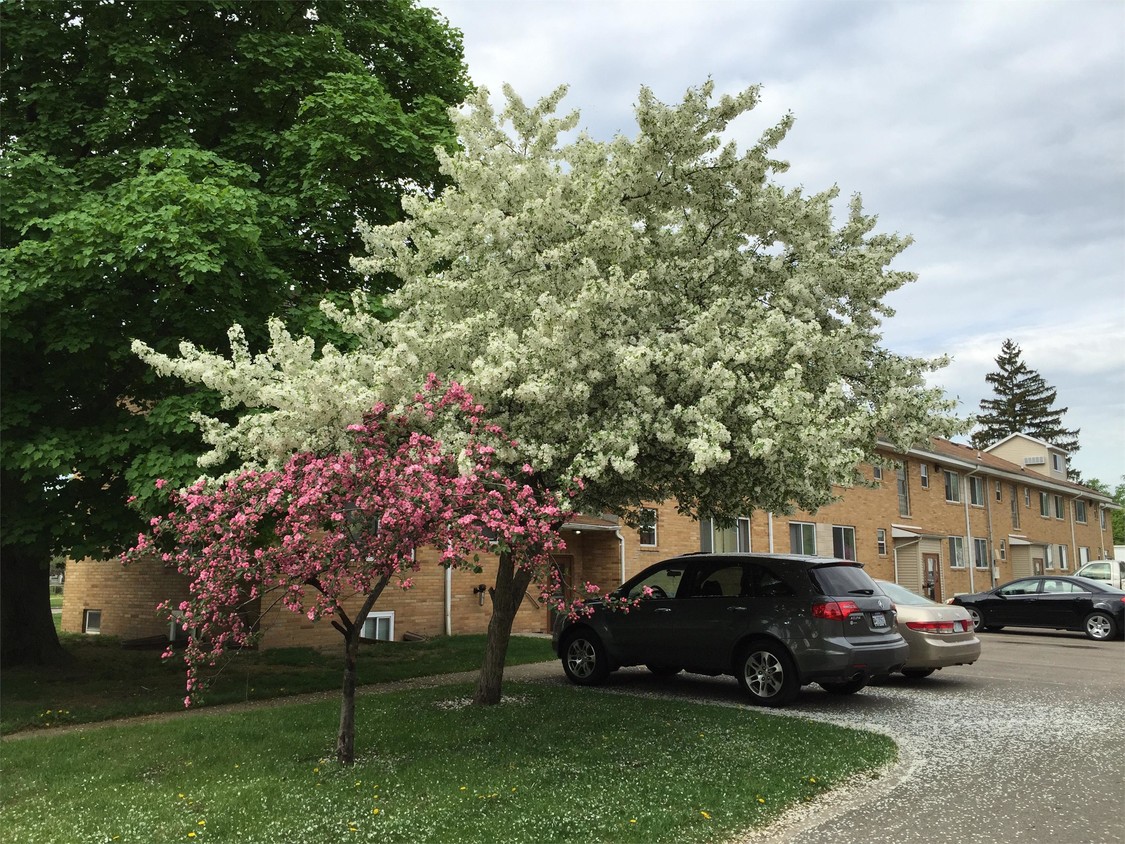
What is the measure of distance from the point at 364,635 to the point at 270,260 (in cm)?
883

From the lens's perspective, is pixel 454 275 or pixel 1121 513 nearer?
pixel 454 275

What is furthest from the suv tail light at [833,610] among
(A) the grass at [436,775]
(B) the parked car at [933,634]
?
(B) the parked car at [933,634]

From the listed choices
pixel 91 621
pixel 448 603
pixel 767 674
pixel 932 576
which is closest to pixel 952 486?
pixel 932 576

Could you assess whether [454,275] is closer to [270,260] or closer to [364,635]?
[270,260]

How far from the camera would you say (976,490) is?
3662 cm

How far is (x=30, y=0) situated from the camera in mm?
12000

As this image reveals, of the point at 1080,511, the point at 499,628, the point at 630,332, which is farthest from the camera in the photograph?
the point at 1080,511

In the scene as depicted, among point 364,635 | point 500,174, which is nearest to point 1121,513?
point 364,635

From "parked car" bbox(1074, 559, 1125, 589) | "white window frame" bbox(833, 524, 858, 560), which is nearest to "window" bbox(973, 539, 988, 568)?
"parked car" bbox(1074, 559, 1125, 589)

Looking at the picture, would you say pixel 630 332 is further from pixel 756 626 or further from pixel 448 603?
pixel 448 603

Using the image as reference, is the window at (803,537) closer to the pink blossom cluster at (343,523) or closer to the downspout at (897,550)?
the downspout at (897,550)

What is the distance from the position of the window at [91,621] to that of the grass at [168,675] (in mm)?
3146

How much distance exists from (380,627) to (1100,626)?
16.4 metres

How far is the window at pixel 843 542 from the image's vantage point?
91.6 ft
